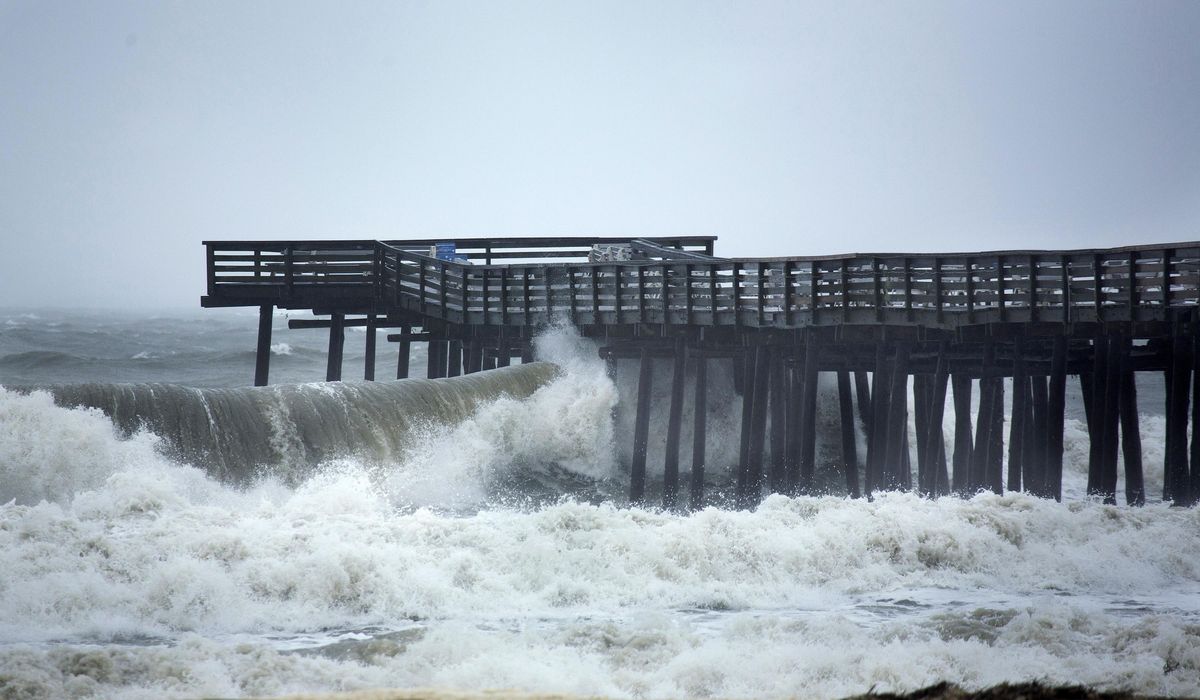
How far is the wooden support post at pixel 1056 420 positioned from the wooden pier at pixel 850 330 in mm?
31

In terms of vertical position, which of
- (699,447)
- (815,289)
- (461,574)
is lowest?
(461,574)

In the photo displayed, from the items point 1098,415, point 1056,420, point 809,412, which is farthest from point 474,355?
point 1098,415

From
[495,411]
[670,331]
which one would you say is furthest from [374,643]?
[670,331]

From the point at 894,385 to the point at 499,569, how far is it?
8.99m

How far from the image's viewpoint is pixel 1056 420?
718 inches

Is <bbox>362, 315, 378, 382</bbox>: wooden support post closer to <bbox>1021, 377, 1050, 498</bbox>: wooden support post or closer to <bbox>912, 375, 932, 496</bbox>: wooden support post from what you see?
<bbox>912, 375, 932, 496</bbox>: wooden support post

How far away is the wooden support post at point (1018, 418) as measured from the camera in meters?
Answer: 18.8

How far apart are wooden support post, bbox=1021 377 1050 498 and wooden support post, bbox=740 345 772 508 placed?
4.58 m

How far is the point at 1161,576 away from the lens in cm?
1523

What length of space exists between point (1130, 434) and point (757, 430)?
6.41 metres

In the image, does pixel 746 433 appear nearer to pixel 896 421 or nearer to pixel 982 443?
pixel 896 421

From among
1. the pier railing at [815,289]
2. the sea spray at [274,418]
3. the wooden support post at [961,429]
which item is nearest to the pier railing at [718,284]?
the pier railing at [815,289]

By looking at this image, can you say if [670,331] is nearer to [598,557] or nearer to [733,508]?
[733,508]

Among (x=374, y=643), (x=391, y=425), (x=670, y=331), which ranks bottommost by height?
(x=374, y=643)
